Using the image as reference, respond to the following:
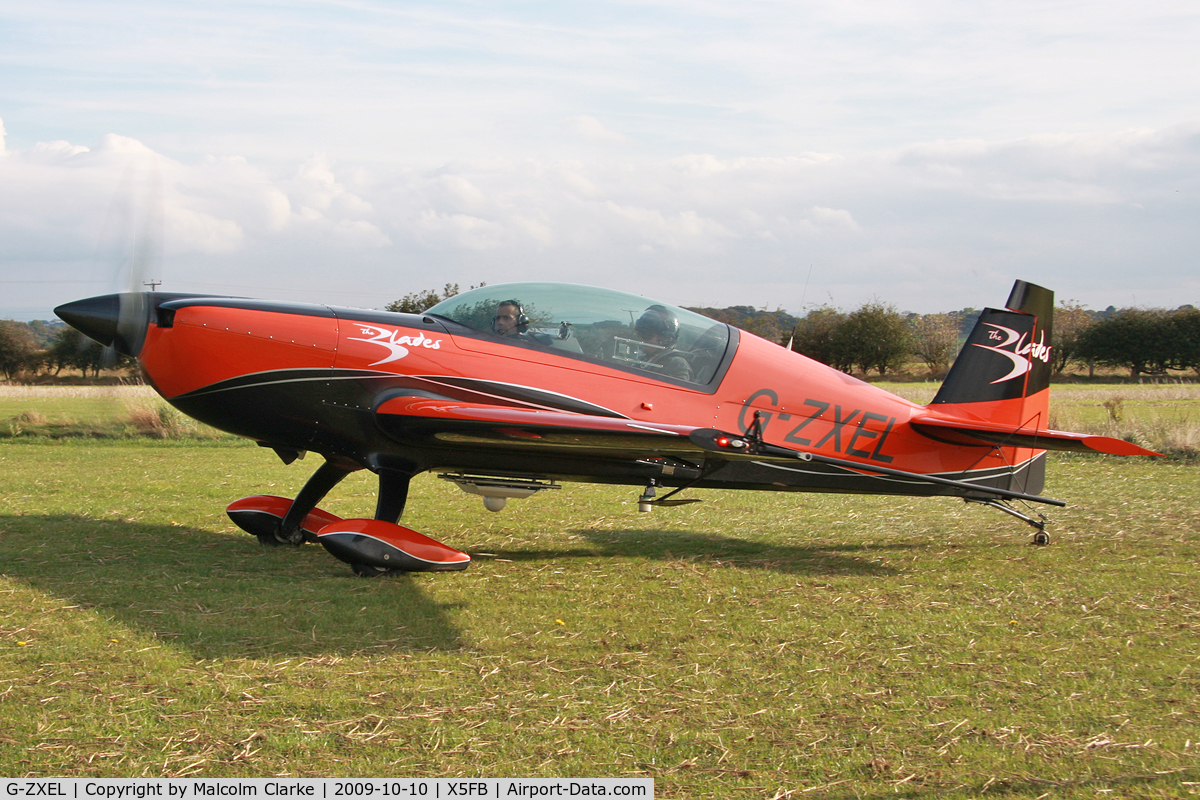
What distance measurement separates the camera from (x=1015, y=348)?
7.68 metres

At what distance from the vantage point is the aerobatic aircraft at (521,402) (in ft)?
19.9

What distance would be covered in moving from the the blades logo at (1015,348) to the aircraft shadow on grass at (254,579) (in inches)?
88.6

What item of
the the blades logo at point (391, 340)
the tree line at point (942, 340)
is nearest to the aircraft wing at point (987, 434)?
the the blades logo at point (391, 340)

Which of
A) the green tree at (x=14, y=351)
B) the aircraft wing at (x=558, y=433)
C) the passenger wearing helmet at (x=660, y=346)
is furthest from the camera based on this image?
the green tree at (x=14, y=351)

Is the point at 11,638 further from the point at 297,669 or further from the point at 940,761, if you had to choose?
the point at 940,761

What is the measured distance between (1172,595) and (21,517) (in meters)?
10.3

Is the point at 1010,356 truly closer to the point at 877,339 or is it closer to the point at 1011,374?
the point at 1011,374

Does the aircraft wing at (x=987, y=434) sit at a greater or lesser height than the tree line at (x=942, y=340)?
lesser

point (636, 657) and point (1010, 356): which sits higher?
point (1010, 356)

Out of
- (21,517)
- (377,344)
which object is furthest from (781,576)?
(21,517)

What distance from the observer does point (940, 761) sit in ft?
10.8

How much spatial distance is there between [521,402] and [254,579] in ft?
7.90

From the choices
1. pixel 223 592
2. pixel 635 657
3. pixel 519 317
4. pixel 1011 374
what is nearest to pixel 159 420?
pixel 223 592

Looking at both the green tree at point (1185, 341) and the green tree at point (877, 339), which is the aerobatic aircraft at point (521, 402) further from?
the green tree at point (1185, 341)
